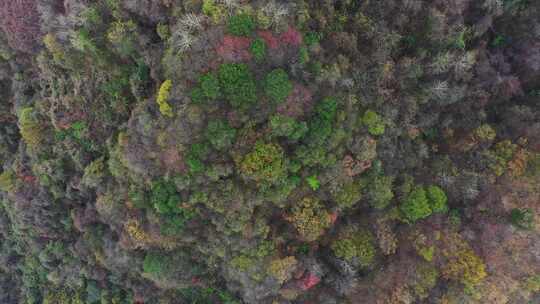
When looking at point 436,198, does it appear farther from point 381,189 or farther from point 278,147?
point 278,147

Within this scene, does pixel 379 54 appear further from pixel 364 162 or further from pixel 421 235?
pixel 421 235

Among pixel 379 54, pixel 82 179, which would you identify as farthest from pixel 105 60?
pixel 379 54

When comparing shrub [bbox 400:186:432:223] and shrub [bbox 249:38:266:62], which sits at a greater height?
shrub [bbox 249:38:266:62]

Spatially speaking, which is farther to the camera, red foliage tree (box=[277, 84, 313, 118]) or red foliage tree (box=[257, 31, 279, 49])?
red foliage tree (box=[277, 84, 313, 118])

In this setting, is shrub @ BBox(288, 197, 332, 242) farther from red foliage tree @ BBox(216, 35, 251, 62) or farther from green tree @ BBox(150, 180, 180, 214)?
red foliage tree @ BBox(216, 35, 251, 62)

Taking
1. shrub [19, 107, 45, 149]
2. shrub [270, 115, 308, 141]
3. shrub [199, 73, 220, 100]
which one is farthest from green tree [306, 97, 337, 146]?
shrub [19, 107, 45, 149]

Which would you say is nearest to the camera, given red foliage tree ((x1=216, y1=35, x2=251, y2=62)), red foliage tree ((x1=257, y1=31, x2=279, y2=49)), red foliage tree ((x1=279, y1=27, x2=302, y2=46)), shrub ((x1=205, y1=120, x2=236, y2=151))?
red foliage tree ((x1=216, y1=35, x2=251, y2=62))

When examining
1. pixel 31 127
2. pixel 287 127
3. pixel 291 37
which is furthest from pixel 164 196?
pixel 291 37
